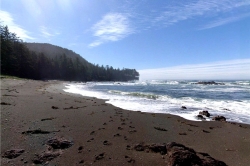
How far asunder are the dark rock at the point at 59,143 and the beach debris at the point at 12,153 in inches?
27.1

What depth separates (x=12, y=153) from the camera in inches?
148

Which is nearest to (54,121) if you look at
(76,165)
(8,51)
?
(76,165)

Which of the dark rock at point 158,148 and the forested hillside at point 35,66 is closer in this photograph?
the dark rock at point 158,148

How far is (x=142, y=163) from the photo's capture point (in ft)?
12.3

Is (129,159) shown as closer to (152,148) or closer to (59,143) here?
(152,148)

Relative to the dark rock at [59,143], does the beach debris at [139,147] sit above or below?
below

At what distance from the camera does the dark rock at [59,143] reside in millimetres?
4328

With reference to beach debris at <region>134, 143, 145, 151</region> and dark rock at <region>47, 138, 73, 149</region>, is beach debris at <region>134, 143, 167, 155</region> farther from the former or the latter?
dark rock at <region>47, 138, 73, 149</region>

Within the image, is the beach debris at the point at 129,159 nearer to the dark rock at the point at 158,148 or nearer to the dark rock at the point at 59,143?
the dark rock at the point at 158,148

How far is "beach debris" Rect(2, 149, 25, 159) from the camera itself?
3654 mm

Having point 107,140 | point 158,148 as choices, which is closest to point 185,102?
point 158,148

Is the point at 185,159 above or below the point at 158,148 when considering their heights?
above

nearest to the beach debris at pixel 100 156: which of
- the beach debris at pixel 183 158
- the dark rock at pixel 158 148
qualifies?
the dark rock at pixel 158 148

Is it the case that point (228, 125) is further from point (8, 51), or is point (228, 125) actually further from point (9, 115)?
point (8, 51)
